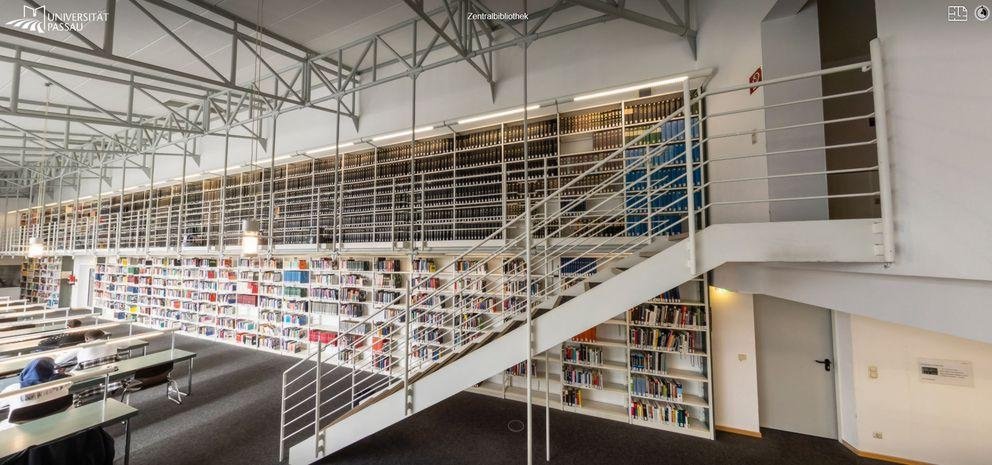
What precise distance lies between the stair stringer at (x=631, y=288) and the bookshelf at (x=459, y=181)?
91cm

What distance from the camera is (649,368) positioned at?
4344mm

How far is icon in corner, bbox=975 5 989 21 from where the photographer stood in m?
1.38

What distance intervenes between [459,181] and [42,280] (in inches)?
770

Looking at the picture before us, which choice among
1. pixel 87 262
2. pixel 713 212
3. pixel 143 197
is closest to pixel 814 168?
pixel 713 212

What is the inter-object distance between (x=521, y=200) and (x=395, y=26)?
10.8ft

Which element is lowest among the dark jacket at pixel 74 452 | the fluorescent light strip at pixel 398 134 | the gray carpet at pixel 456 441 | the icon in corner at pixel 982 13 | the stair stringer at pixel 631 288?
the gray carpet at pixel 456 441

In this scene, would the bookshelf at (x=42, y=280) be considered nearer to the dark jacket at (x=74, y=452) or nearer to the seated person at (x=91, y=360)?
the seated person at (x=91, y=360)

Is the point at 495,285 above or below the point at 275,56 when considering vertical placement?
below

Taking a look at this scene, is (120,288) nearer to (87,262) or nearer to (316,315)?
(87,262)

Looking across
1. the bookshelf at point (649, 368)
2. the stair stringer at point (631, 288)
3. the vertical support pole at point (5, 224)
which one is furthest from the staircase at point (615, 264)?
the vertical support pole at point (5, 224)

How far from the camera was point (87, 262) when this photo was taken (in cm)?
1273

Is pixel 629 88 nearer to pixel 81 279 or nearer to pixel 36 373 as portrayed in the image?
pixel 36 373

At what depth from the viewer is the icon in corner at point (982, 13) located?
1.38 meters

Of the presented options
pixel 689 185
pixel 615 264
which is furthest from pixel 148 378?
pixel 689 185
